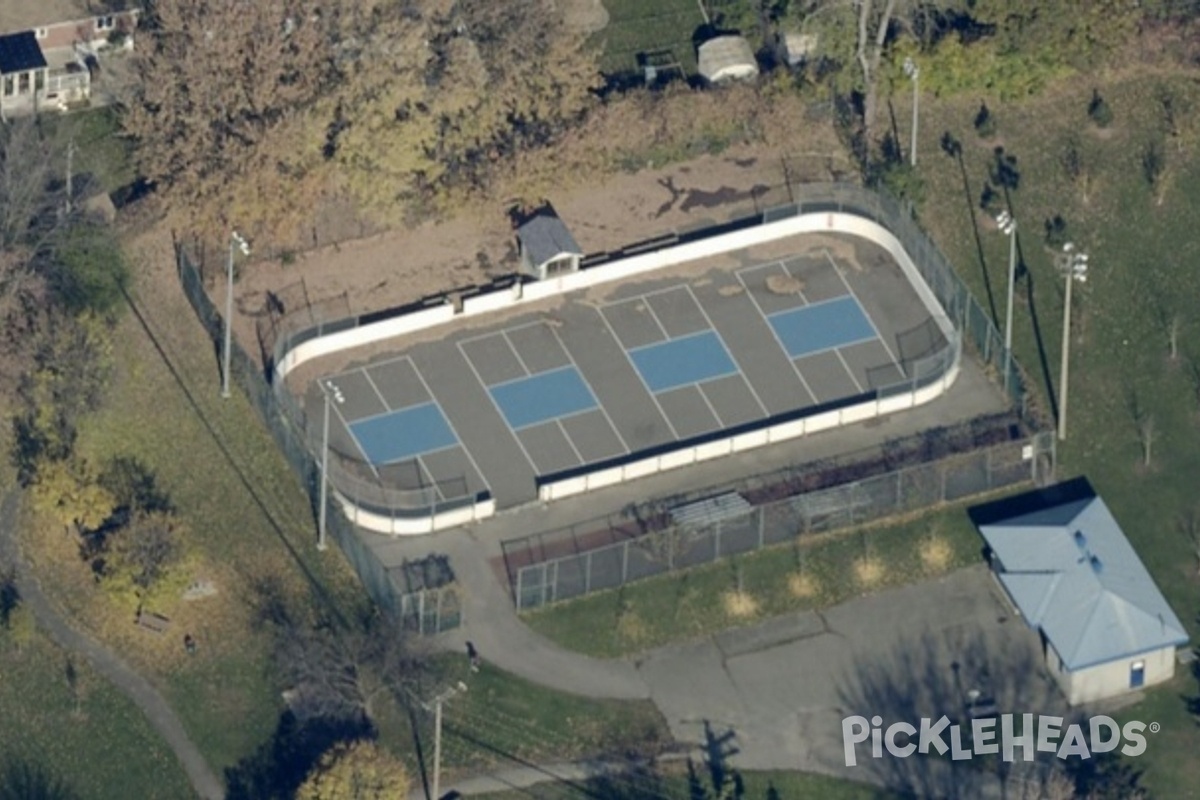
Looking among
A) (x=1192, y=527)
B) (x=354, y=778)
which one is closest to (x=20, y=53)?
(x=354, y=778)

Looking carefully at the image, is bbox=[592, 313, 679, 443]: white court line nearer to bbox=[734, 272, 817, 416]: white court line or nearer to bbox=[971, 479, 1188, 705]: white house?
bbox=[734, 272, 817, 416]: white court line

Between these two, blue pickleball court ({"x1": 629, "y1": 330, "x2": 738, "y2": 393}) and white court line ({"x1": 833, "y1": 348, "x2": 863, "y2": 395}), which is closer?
white court line ({"x1": 833, "y1": 348, "x2": 863, "y2": 395})

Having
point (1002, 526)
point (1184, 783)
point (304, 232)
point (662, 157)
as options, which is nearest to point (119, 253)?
point (304, 232)

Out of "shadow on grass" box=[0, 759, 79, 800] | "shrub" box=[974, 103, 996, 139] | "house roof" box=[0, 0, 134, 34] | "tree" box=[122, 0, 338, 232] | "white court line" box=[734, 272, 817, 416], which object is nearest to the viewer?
"shadow on grass" box=[0, 759, 79, 800]

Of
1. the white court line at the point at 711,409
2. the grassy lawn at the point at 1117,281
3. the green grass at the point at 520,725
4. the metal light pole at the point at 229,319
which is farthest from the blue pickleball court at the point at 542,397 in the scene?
the grassy lawn at the point at 1117,281

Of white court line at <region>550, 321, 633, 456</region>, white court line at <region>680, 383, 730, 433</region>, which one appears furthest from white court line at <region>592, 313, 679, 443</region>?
white court line at <region>680, 383, 730, 433</region>

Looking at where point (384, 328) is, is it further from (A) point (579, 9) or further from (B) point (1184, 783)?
(B) point (1184, 783)

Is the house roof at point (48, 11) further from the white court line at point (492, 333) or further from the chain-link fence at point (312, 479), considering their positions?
the white court line at point (492, 333)
